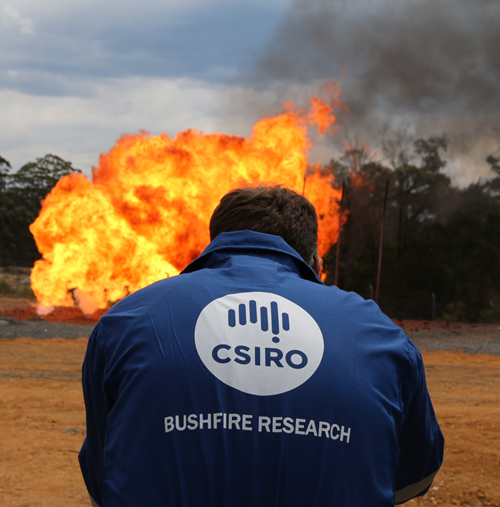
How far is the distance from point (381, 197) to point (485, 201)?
5.33 meters

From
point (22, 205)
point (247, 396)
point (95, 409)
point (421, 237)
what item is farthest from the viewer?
point (22, 205)

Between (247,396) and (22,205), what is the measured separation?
4905 cm

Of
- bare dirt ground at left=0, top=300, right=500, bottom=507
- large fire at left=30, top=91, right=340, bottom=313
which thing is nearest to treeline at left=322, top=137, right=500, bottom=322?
large fire at left=30, top=91, right=340, bottom=313

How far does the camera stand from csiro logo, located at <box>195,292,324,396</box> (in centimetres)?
126

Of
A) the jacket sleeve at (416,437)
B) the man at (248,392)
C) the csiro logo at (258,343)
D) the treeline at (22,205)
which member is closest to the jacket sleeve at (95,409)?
the man at (248,392)

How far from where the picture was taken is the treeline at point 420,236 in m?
25.6

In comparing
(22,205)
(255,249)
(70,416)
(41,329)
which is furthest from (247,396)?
(22,205)

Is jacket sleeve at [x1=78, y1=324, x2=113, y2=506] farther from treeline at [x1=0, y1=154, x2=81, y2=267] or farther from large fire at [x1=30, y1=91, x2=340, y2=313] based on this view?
treeline at [x1=0, y1=154, x2=81, y2=267]

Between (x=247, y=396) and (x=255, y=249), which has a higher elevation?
(x=255, y=249)

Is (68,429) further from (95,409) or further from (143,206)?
(143,206)

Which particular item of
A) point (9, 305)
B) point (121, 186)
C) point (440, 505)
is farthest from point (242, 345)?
point (9, 305)

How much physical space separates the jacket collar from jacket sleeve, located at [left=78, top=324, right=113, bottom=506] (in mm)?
354

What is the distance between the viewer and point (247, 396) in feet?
4.08

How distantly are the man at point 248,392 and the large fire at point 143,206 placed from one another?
15752 millimetres
